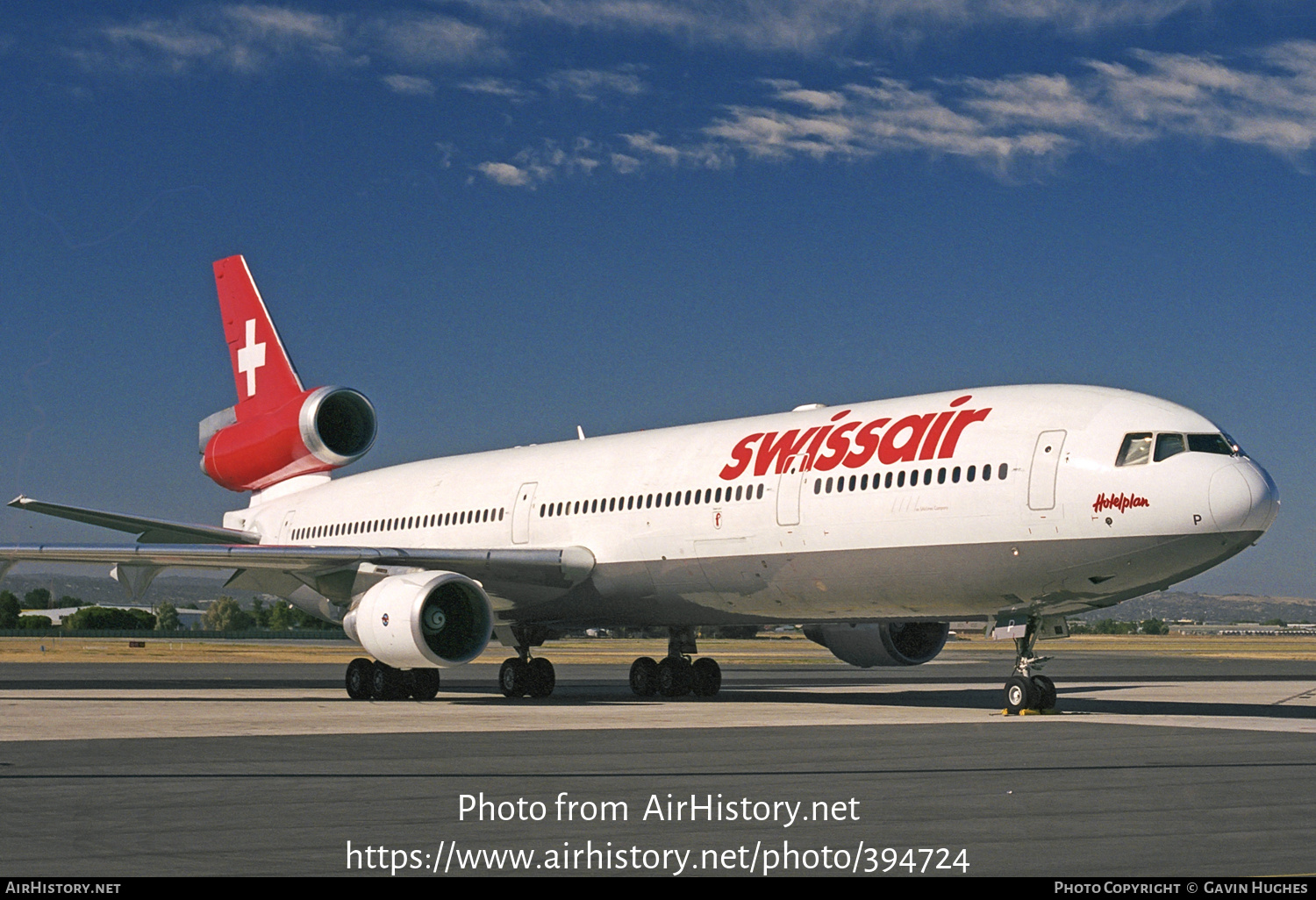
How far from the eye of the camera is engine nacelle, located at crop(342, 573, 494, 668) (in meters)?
21.5

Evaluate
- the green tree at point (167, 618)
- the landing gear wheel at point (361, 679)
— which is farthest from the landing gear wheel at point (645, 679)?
the green tree at point (167, 618)

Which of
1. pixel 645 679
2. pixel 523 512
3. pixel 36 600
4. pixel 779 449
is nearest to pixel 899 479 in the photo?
pixel 779 449

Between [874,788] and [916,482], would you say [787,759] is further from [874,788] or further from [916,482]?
[916,482]

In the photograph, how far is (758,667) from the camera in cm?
4378

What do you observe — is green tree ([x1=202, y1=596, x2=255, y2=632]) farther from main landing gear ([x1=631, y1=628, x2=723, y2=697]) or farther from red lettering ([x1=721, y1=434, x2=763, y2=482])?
red lettering ([x1=721, y1=434, x2=763, y2=482])

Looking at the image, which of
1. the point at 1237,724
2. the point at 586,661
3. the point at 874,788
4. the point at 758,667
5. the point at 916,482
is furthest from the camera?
the point at 586,661

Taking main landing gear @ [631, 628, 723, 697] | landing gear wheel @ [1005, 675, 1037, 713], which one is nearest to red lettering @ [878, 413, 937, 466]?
landing gear wheel @ [1005, 675, 1037, 713]

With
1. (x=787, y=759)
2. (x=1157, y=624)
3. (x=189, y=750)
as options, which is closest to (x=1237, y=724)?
(x=787, y=759)

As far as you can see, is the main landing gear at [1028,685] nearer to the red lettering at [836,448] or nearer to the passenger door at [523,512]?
the red lettering at [836,448]

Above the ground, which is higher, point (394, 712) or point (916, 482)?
point (916, 482)

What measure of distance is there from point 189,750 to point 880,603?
9827 millimetres

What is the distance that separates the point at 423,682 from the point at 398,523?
5.35 metres

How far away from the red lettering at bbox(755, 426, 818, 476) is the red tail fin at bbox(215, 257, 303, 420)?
556 inches
